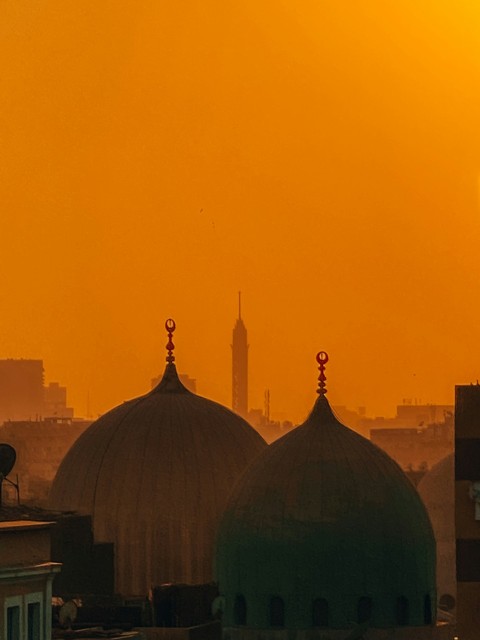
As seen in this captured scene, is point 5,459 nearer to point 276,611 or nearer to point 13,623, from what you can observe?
point 13,623

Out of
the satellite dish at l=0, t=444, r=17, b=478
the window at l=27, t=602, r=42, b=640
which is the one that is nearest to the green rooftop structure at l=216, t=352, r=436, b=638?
the satellite dish at l=0, t=444, r=17, b=478

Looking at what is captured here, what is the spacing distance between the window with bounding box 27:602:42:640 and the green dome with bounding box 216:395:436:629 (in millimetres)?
21469

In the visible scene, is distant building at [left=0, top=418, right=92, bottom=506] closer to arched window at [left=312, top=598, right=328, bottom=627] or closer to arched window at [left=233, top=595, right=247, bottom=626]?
arched window at [left=233, top=595, right=247, bottom=626]

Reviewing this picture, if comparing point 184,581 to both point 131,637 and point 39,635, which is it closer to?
point 131,637

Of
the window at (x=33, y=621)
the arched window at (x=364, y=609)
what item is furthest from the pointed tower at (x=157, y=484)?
the window at (x=33, y=621)

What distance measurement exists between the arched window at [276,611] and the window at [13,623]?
2238cm

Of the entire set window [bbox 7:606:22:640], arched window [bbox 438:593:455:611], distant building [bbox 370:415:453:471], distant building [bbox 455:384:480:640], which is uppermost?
distant building [bbox 370:415:453:471]

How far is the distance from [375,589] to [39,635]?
22.0 metres

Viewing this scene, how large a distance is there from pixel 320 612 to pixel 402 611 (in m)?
1.27

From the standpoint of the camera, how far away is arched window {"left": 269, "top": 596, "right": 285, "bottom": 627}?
185 ft

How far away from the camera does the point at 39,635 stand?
114 feet

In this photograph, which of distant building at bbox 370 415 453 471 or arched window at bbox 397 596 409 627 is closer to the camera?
arched window at bbox 397 596 409 627

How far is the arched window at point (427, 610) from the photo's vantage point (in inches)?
2234

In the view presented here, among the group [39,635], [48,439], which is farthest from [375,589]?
[48,439]
